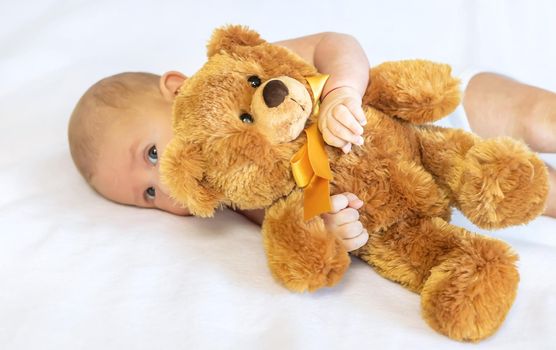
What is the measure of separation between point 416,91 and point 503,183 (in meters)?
0.19

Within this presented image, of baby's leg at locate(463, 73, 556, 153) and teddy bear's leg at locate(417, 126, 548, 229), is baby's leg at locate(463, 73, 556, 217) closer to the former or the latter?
baby's leg at locate(463, 73, 556, 153)

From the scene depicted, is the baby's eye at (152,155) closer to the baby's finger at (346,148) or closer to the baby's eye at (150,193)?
the baby's eye at (150,193)

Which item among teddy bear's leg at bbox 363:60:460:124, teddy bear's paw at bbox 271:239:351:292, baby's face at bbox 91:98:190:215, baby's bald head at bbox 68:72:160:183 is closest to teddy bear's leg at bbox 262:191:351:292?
teddy bear's paw at bbox 271:239:351:292

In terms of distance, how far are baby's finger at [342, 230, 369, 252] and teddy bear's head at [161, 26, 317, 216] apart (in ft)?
0.36

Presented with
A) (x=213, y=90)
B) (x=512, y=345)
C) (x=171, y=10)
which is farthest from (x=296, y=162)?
(x=171, y=10)

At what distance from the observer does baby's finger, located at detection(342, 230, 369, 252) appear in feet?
2.66

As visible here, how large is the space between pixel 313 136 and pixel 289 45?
0.39m

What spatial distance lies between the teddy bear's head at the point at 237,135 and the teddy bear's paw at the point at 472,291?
0.24m

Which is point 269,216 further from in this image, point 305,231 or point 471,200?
point 471,200

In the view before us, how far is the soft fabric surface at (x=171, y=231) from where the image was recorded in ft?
2.55

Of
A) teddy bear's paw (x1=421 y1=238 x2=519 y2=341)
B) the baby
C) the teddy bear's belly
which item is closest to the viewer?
teddy bear's paw (x1=421 y1=238 x2=519 y2=341)

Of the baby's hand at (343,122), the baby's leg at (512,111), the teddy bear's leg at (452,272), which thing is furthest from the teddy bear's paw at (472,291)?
the baby's leg at (512,111)

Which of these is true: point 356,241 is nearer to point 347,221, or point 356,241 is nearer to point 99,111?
point 347,221

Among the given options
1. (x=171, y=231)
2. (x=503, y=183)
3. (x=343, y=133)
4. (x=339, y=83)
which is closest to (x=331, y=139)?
(x=343, y=133)
